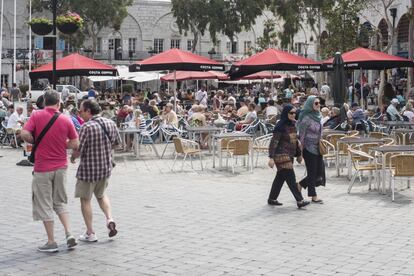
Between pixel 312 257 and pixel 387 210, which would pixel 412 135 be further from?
pixel 312 257

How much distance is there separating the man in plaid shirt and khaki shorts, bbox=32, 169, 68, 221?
378mm

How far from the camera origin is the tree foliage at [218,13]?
50.7 m

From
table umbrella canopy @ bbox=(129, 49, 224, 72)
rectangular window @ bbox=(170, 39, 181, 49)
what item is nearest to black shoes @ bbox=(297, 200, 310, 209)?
table umbrella canopy @ bbox=(129, 49, 224, 72)

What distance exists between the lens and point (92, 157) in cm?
805

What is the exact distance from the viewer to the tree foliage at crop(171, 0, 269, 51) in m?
50.7

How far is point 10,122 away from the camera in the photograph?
19469mm

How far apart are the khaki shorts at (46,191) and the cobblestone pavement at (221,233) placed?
452 millimetres

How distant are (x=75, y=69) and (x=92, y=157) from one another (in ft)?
40.9

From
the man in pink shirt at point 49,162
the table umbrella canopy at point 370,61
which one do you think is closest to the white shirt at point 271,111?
the table umbrella canopy at point 370,61

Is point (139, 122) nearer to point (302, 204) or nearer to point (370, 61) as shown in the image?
point (370, 61)

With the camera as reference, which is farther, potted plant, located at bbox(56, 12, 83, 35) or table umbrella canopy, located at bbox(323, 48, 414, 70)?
table umbrella canopy, located at bbox(323, 48, 414, 70)

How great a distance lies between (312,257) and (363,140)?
236 inches

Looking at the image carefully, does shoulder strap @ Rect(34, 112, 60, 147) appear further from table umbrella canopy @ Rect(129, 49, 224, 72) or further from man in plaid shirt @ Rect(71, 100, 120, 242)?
table umbrella canopy @ Rect(129, 49, 224, 72)

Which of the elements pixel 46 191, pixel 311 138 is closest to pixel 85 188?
pixel 46 191
